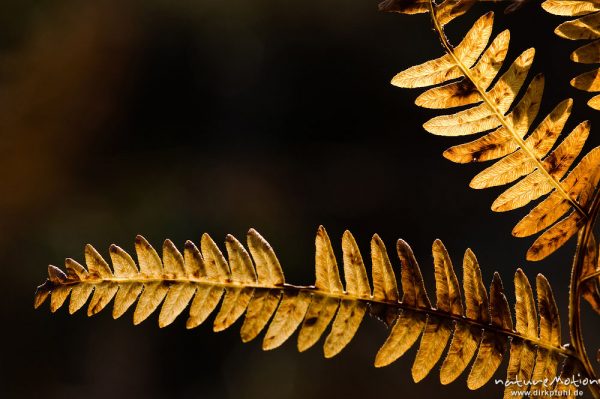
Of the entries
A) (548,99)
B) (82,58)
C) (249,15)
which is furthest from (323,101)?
(82,58)

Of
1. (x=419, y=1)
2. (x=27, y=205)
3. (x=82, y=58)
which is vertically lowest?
(x=419, y=1)

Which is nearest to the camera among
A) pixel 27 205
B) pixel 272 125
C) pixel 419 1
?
pixel 419 1

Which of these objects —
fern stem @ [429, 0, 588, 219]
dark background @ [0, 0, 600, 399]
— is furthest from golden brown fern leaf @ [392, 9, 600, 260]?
dark background @ [0, 0, 600, 399]

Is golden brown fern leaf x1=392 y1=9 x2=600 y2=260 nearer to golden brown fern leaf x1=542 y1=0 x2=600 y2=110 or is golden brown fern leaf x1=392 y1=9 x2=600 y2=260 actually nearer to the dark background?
golden brown fern leaf x1=542 y1=0 x2=600 y2=110

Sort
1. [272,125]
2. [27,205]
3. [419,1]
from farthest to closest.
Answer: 1. [272,125]
2. [27,205]
3. [419,1]

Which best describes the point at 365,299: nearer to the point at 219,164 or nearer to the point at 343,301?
the point at 343,301

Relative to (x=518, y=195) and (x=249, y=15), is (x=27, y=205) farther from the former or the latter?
(x=518, y=195)

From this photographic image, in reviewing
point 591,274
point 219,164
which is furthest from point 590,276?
point 219,164
